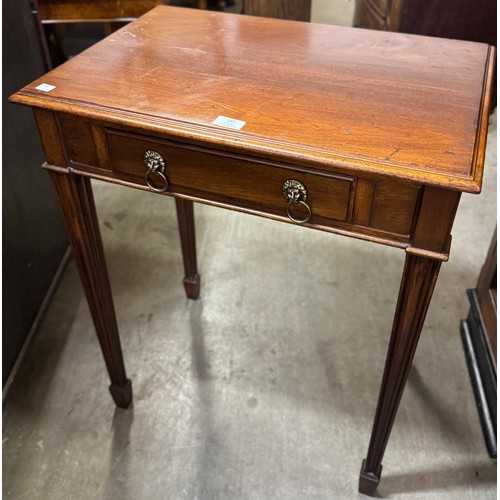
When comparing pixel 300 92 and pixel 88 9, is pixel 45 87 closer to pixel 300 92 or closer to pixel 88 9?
pixel 300 92

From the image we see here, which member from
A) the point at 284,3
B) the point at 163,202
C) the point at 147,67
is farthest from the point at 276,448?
the point at 284,3

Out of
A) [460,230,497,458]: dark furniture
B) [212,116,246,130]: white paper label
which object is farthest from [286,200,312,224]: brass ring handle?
[460,230,497,458]: dark furniture

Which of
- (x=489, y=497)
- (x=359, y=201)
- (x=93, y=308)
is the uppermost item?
(x=359, y=201)

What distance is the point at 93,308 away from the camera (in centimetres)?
120

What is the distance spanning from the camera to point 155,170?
93cm

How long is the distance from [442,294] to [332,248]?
38 centimetres

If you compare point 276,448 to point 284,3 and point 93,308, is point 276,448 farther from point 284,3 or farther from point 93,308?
point 284,3

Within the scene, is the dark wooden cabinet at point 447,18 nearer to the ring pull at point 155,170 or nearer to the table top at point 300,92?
the table top at point 300,92

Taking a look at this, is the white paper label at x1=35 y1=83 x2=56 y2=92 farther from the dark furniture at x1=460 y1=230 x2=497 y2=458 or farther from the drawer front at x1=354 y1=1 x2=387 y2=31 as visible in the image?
the drawer front at x1=354 y1=1 x2=387 y2=31

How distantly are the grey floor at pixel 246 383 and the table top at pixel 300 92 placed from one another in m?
0.78

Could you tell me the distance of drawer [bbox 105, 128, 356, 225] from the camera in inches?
32.8

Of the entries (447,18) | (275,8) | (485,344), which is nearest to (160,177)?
(485,344)

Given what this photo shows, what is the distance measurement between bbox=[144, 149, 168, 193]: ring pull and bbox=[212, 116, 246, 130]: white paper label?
4.6 inches

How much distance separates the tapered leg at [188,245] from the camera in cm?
149
